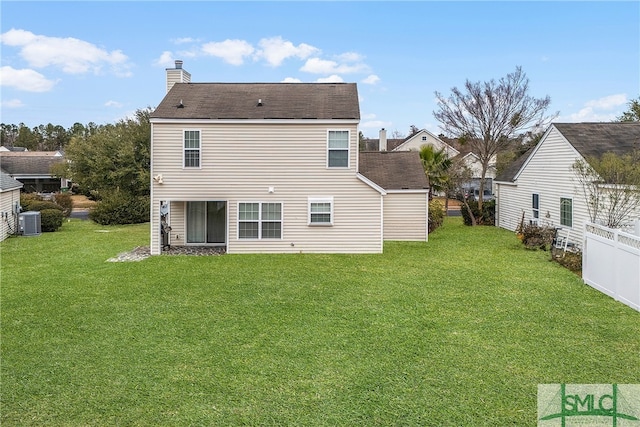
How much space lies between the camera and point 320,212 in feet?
50.7

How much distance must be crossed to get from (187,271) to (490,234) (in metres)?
14.5

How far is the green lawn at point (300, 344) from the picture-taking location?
4.90 metres

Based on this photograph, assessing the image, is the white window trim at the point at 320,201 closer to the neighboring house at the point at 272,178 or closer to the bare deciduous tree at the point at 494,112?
the neighboring house at the point at 272,178

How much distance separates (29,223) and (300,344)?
18775mm

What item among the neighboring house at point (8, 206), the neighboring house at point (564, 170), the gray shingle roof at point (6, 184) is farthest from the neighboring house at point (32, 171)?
the neighboring house at point (564, 170)

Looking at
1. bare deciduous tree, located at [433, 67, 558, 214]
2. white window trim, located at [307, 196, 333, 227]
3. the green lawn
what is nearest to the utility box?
the green lawn

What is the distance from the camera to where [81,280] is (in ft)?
36.5

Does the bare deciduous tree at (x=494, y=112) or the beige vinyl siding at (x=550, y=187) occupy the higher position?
the bare deciduous tree at (x=494, y=112)

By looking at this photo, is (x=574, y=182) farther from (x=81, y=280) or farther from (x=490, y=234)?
(x=81, y=280)

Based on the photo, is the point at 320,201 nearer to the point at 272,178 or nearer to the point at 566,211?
the point at 272,178

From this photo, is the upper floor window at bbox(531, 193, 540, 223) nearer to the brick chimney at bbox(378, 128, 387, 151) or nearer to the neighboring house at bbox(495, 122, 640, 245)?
the neighboring house at bbox(495, 122, 640, 245)

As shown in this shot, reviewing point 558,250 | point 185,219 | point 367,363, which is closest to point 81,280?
point 185,219

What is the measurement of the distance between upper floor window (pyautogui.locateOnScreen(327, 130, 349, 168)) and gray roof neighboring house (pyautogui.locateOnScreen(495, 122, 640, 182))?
8.36 metres

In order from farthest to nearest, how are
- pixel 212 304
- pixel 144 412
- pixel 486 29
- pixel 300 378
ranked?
pixel 486 29, pixel 212 304, pixel 300 378, pixel 144 412
